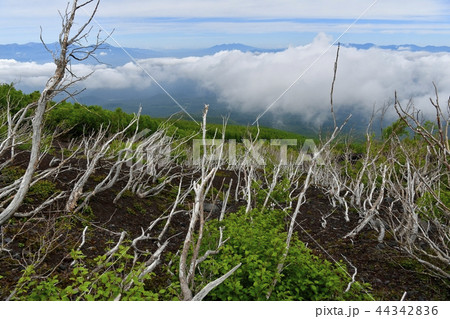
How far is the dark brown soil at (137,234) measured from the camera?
6695 millimetres

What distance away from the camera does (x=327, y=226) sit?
11.9 m

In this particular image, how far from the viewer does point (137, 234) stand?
9109mm

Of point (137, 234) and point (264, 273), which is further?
point (137, 234)

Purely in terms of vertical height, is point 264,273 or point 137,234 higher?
point 264,273

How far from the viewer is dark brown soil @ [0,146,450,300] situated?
670cm
